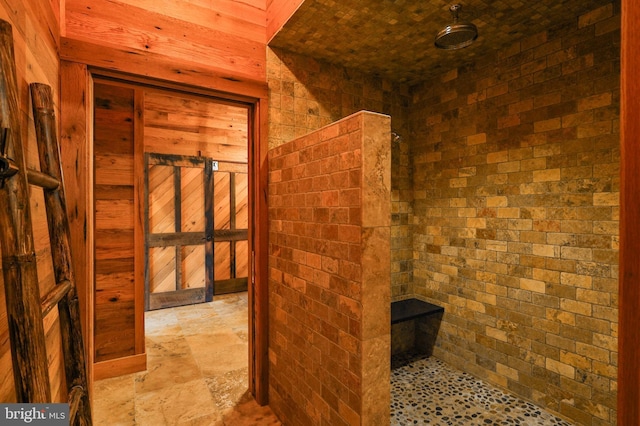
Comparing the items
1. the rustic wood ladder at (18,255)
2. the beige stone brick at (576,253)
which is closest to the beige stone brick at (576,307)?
the beige stone brick at (576,253)

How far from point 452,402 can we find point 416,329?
0.91 meters

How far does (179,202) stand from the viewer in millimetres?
4750

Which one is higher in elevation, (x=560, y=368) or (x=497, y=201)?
(x=497, y=201)

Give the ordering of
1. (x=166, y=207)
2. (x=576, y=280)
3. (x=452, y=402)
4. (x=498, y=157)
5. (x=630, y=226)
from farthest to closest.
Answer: (x=166, y=207), (x=498, y=157), (x=452, y=402), (x=576, y=280), (x=630, y=226)

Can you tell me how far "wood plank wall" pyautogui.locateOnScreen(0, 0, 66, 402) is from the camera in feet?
3.08

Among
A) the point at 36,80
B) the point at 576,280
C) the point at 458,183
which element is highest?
the point at 36,80

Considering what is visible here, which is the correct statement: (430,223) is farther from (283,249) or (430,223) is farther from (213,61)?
(213,61)

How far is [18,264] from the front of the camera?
838 millimetres

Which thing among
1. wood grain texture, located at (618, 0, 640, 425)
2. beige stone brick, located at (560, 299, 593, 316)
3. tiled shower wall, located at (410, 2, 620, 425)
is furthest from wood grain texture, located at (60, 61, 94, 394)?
beige stone brick, located at (560, 299, 593, 316)

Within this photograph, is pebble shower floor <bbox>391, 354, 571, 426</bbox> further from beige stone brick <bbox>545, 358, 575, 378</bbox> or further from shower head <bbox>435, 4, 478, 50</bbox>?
shower head <bbox>435, 4, 478, 50</bbox>

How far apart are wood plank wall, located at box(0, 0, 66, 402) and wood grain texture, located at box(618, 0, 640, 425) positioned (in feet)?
4.82

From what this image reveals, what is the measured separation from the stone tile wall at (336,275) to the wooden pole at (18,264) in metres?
1.10

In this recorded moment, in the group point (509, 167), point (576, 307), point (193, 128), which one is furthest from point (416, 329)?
point (193, 128)

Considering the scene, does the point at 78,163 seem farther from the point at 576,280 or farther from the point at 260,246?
the point at 576,280
